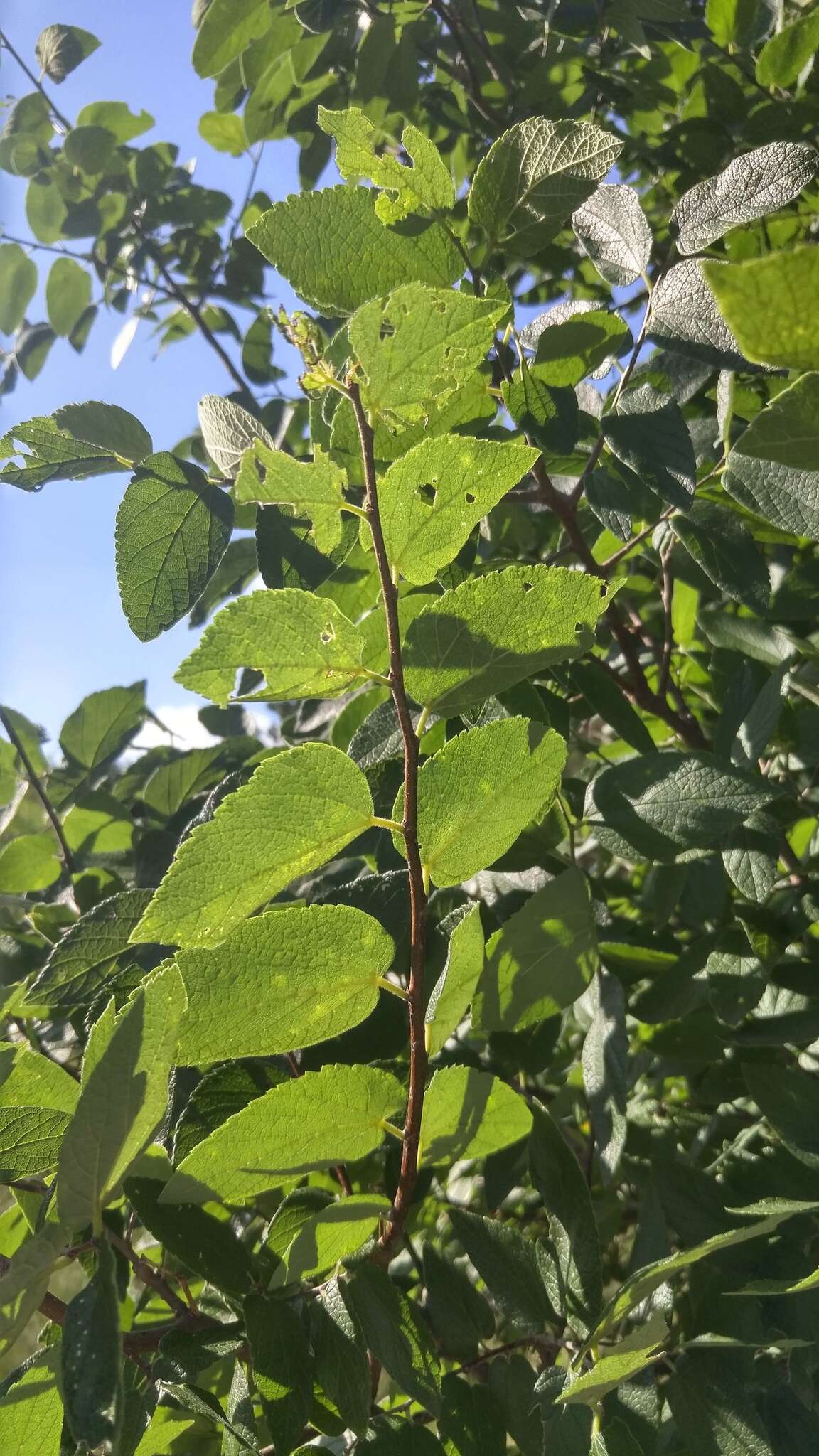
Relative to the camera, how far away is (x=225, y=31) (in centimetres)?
108

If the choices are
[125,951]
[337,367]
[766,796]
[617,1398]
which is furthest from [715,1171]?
[337,367]

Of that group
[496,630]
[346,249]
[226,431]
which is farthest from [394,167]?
[496,630]

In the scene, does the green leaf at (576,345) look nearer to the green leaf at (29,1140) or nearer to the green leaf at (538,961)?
the green leaf at (538,961)

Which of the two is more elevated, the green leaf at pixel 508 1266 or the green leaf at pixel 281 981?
the green leaf at pixel 281 981

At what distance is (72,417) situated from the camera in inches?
23.3

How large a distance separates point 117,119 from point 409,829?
1373 millimetres

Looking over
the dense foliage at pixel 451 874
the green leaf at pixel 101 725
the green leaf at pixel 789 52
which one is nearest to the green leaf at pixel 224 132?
the dense foliage at pixel 451 874

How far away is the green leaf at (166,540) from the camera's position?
57 cm

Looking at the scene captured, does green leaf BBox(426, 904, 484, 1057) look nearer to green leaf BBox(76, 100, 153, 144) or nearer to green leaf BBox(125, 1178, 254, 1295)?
green leaf BBox(125, 1178, 254, 1295)

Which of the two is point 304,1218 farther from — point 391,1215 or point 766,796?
point 766,796

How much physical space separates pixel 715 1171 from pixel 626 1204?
256 millimetres

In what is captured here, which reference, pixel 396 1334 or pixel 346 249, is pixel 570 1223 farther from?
pixel 346 249

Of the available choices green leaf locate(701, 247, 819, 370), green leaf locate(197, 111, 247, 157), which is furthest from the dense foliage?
green leaf locate(197, 111, 247, 157)

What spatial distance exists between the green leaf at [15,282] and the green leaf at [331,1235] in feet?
4.34
